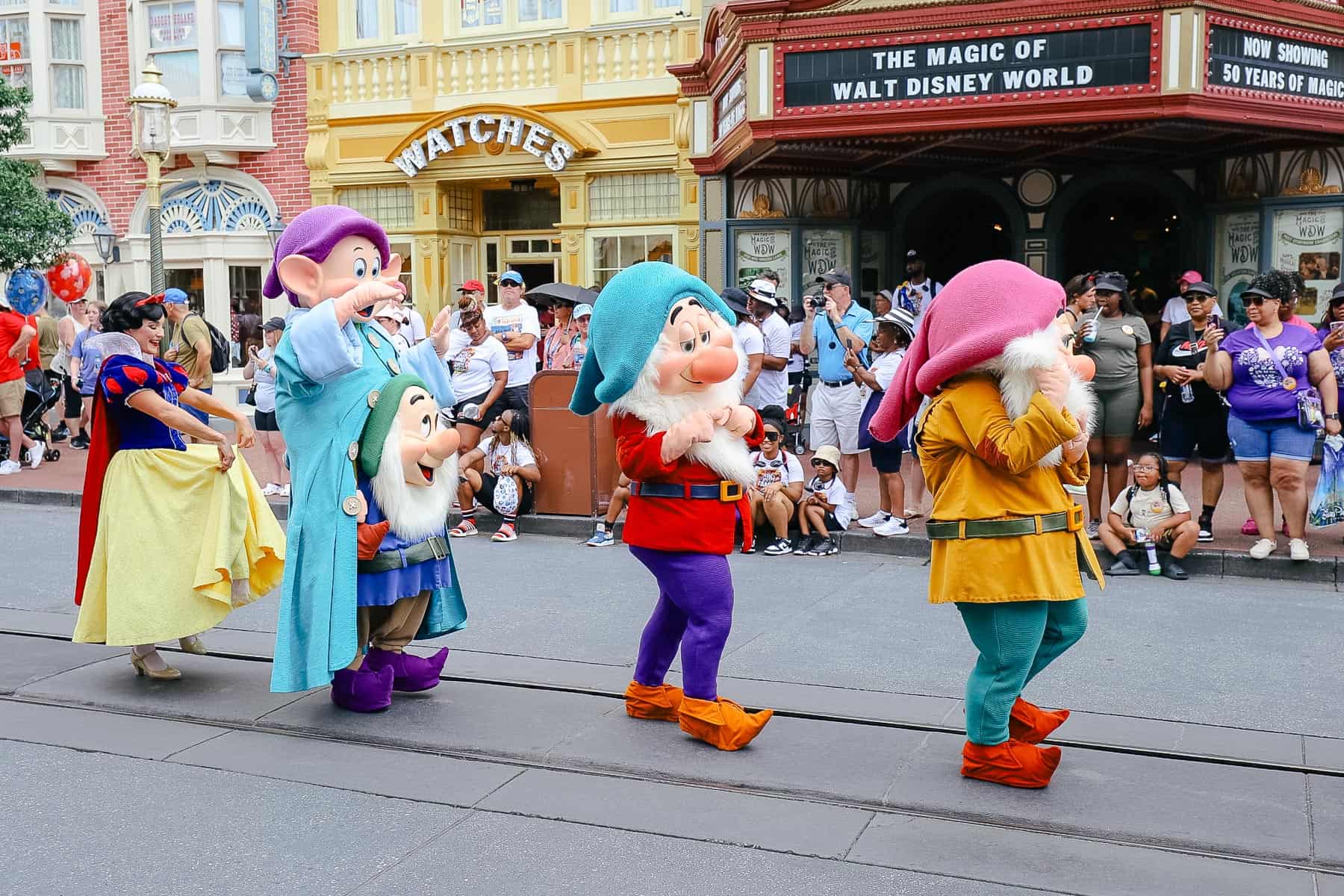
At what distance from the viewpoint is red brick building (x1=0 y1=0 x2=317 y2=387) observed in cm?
1789

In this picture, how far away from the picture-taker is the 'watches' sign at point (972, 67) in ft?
34.2

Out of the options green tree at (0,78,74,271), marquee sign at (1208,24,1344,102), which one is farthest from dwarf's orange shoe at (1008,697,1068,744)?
green tree at (0,78,74,271)

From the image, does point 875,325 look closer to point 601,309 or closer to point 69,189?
point 601,309

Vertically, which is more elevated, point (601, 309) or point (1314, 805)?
point (601, 309)

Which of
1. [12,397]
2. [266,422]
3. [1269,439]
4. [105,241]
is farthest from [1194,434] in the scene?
[105,241]

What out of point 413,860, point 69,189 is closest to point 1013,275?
point 413,860

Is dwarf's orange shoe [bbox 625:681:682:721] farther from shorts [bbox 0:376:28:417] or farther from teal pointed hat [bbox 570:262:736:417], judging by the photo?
shorts [bbox 0:376:28:417]

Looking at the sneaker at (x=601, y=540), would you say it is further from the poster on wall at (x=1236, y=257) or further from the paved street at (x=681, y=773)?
the poster on wall at (x=1236, y=257)

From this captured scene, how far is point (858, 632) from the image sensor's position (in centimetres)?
644

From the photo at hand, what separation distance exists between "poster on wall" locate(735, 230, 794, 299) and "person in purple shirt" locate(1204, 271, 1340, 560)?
6.84m

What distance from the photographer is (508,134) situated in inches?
641

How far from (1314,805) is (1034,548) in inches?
45.5

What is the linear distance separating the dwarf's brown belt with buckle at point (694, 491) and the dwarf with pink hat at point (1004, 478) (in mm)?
640

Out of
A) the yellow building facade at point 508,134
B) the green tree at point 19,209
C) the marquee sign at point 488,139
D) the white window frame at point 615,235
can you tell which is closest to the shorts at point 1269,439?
the yellow building facade at point 508,134
